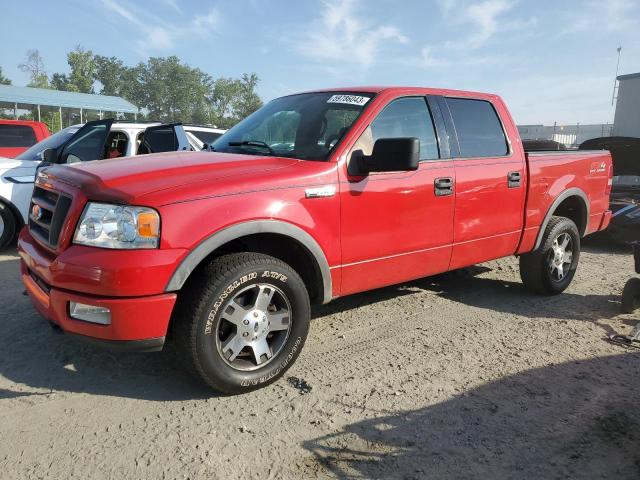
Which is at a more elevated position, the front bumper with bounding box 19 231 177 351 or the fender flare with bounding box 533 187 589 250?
the fender flare with bounding box 533 187 589 250

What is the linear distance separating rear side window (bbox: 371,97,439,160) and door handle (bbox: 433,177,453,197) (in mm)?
209

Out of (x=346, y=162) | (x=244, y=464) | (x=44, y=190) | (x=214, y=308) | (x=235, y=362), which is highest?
(x=346, y=162)

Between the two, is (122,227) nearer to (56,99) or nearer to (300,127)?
(300,127)

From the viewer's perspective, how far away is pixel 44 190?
324 centimetres

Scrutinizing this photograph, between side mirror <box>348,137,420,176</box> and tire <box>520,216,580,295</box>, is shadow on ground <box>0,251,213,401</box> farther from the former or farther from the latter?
tire <box>520,216,580,295</box>

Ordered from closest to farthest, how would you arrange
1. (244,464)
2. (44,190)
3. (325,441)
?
(244,464)
(325,441)
(44,190)

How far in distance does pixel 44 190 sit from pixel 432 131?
9.55 ft

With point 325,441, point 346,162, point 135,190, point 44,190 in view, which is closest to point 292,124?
point 346,162

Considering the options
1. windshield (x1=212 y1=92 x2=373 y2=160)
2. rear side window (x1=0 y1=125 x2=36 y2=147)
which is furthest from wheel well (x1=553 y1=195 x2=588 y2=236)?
rear side window (x1=0 y1=125 x2=36 y2=147)

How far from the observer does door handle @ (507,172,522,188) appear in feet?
14.5

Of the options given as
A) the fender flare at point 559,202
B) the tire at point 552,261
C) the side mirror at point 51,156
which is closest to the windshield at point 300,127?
the fender flare at point 559,202

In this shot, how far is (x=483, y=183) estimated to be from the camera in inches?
165

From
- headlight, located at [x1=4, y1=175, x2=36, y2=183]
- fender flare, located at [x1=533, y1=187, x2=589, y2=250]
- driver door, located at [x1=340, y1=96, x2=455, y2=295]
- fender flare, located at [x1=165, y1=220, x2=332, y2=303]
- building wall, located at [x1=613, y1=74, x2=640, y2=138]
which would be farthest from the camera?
building wall, located at [x1=613, y1=74, x2=640, y2=138]

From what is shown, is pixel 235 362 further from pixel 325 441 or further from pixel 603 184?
pixel 603 184
